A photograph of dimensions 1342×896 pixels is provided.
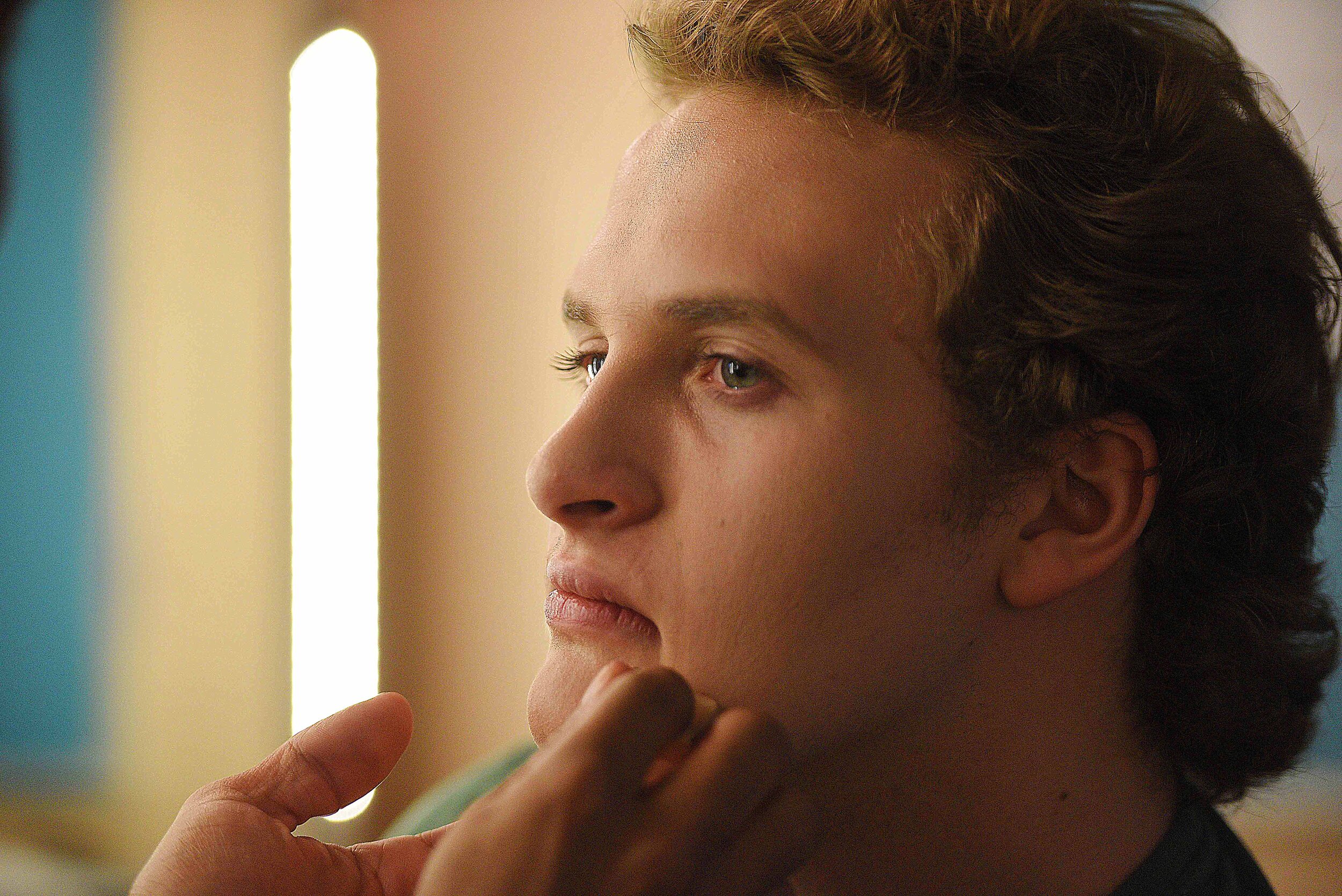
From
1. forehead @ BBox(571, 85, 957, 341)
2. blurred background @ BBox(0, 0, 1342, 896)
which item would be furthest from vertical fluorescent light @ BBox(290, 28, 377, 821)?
forehead @ BBox(571, 85, 957, 341)

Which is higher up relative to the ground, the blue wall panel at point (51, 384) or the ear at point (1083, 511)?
the blue wall panel at point (51, 384)

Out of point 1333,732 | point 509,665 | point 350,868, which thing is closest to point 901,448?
point 350,868

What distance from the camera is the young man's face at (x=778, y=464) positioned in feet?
2.69

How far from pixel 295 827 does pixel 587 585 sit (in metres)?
0.32

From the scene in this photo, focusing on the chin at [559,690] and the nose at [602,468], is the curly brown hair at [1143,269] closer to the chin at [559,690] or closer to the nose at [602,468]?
the nose at [602,468]

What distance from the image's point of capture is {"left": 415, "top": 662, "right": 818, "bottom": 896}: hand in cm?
61

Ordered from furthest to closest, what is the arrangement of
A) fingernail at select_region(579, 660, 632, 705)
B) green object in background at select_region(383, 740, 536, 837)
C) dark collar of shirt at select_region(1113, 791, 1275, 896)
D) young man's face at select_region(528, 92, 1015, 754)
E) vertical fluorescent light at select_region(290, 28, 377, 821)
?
vertical fluorescent light at select_region(290, 28, 377, 821)
green object in background at select_region(383, 740, 536, 837)
dark collar of shirt at select_region(1113, 791, 1275, 896)
young man's face at select_region(528, 92, 1015, 754)
fingernail at select_region(579, 660, 632, 705)

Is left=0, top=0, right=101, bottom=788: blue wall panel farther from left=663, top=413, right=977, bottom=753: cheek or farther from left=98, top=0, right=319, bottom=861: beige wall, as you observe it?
left=663, top=413, right=977, bottom=753: cheek

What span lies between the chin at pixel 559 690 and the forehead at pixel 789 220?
0.96ft

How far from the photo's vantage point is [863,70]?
0.90 m

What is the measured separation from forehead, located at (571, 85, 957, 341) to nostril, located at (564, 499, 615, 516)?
0.17m

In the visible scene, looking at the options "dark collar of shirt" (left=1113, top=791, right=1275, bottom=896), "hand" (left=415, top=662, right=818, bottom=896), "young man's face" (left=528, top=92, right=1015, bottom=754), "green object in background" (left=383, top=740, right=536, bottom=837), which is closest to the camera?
"hand" (left=415, top=662, right=818, bottom=896)

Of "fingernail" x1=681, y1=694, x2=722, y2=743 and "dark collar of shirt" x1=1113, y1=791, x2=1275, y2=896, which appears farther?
"dark collar of shirt" x1=1113, y1=791, x2=1275, y2=896

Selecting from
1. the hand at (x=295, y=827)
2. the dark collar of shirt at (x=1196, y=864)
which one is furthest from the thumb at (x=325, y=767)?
the dark collar of shirt at (x=1196, y=864)
